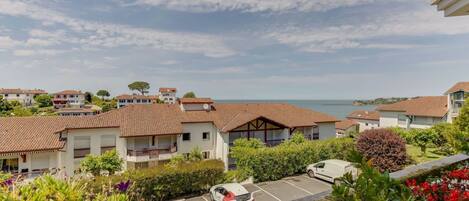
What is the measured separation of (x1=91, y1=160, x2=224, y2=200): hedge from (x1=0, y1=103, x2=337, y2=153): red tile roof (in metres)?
7.29

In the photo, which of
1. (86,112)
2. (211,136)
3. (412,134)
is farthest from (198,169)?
(86,112)

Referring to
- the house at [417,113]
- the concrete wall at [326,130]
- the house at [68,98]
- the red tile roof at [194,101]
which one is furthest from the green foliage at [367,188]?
the house at [68,98]

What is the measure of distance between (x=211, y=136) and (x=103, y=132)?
37.3ft

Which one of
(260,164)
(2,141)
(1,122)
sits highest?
(1,122)

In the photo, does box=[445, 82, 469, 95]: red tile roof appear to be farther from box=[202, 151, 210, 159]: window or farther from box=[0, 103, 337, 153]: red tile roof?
box=[202, 151, 210, 159]: window

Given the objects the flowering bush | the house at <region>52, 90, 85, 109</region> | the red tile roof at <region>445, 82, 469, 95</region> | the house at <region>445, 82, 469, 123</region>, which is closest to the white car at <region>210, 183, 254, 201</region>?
the flowering bush

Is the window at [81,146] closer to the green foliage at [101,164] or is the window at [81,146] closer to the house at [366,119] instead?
the green foliage at [101,164]

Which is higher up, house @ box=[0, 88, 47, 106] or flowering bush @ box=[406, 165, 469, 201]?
house @ box=[0, 88, 47, 106]

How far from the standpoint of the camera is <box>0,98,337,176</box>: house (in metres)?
23.8

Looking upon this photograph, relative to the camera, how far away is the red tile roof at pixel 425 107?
4634 cm

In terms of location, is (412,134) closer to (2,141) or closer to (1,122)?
(2,141)

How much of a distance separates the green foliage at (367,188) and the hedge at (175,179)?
53.0 ft

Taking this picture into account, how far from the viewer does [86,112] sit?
248 feet

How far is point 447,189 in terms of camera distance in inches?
150
